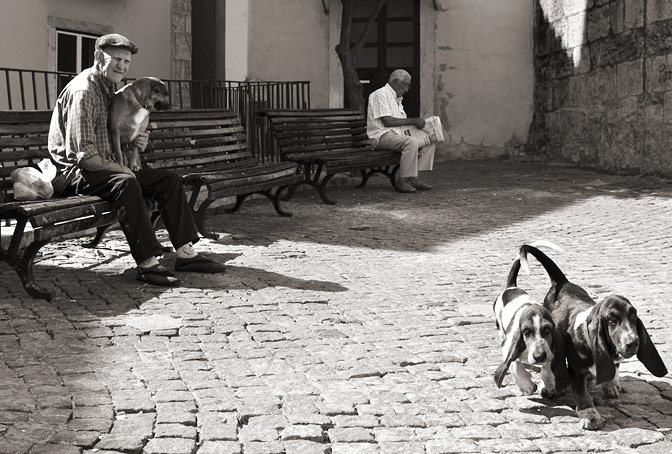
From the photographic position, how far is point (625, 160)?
48.9ft

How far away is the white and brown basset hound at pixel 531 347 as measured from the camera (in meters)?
4.13

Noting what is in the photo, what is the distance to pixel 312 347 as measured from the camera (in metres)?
→ 5.37

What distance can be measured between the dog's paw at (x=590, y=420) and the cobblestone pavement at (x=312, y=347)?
34 millimetres

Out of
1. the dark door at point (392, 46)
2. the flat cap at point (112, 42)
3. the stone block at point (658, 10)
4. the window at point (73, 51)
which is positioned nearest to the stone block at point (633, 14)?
the stone block at point (658, 10)

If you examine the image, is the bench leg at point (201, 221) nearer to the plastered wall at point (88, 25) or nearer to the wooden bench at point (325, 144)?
the wooden bench at point (325, 144)

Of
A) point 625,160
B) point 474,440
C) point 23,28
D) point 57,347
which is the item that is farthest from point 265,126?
point 474,440

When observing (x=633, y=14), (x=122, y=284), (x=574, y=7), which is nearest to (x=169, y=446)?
(x=122, y=284)

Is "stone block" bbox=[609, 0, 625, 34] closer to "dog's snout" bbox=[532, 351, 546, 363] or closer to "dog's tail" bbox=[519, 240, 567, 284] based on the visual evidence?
"dog's tail" bbox=[519, 240, 567, 284]

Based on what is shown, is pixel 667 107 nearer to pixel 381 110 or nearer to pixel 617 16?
pixel 617 16

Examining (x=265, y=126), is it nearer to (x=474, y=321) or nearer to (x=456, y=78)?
(x=456, y=78)

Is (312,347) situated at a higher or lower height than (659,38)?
lower

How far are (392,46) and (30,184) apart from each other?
12040 millimetres

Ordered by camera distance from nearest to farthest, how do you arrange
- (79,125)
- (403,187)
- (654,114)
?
(79,125) → (403,187) → (654,114)

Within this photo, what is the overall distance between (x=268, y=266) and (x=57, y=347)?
106 inches
